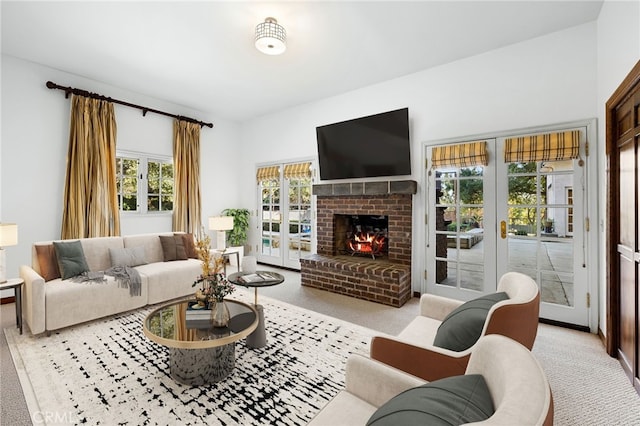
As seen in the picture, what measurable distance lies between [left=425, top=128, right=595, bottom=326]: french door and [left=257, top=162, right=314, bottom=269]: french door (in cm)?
230

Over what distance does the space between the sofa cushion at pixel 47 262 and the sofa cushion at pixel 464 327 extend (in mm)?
3979

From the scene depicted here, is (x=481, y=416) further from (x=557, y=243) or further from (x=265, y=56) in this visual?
(x=265, y=56)

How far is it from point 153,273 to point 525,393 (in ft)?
12.8

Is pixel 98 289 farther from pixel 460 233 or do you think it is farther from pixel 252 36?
pixel 460 233

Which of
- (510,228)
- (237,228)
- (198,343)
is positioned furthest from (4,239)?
(510,228)

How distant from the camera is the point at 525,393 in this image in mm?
665

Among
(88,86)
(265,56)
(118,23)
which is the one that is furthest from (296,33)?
(88,86)

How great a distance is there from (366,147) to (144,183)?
12.8 ft

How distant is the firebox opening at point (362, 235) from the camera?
15.3 feet

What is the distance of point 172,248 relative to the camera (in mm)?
4266

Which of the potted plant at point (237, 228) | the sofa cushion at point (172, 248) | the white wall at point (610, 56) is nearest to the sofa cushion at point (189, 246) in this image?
the sofa cushion at point (172, 248)

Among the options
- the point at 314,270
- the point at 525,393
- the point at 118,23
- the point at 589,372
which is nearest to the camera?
the point at 525,393

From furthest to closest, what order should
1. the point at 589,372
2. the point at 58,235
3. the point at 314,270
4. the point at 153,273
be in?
the point at 314,270
the point at 58,235
the point at 153,273
the point at 589,372

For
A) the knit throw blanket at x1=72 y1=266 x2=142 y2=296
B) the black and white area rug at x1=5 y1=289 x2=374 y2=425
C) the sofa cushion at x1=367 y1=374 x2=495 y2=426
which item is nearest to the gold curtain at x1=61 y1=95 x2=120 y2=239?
the knit throw blanket at x1=72 y1=266 x2=142 y2=296
